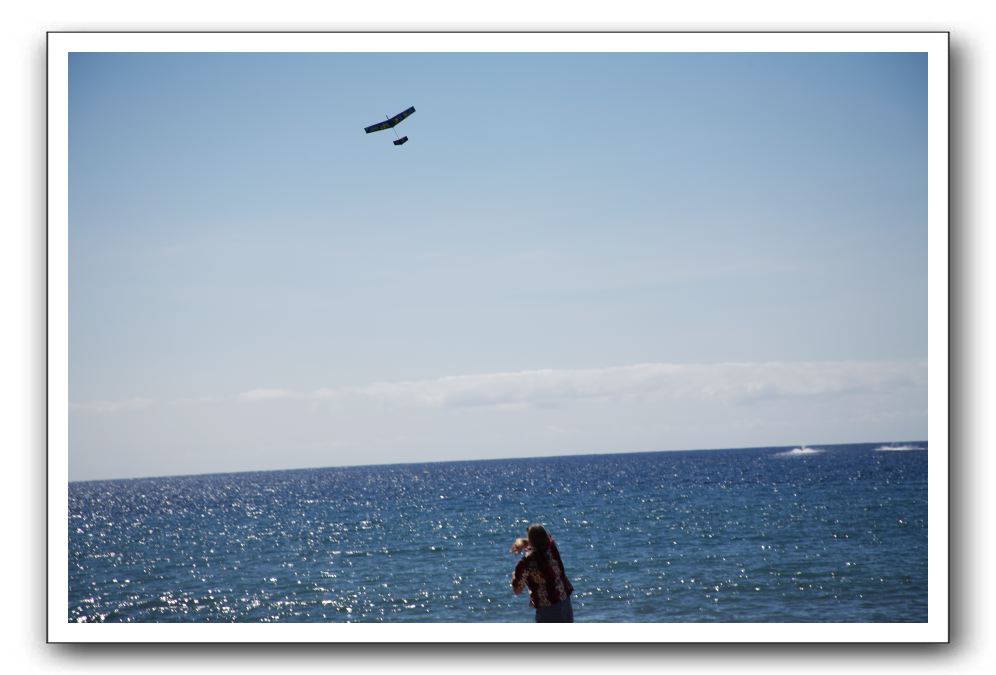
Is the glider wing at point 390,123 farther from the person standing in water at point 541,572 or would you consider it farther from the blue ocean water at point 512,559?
the blue ocean water at point 512,559

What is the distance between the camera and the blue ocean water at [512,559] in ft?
38.7

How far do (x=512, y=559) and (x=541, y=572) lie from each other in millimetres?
11891

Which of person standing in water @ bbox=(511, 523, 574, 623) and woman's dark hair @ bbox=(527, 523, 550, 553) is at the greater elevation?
woman's dark hair @ bbox=(527, 523, 550, 553)

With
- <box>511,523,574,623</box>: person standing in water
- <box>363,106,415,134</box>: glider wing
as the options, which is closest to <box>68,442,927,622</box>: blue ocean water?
<box>511,523,574,623</box>: person standing in water

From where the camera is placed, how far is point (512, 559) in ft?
53.5

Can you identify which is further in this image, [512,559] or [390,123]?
[512,559]

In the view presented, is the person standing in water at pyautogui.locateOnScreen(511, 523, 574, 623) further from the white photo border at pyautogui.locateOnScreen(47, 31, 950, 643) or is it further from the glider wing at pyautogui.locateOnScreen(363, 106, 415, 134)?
the glider wing at pyautogui.locateOnScreen(363, 106, 415, 134)

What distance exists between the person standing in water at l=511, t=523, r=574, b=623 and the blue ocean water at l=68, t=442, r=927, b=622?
9.42 feet

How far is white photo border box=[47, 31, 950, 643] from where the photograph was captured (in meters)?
5.18
